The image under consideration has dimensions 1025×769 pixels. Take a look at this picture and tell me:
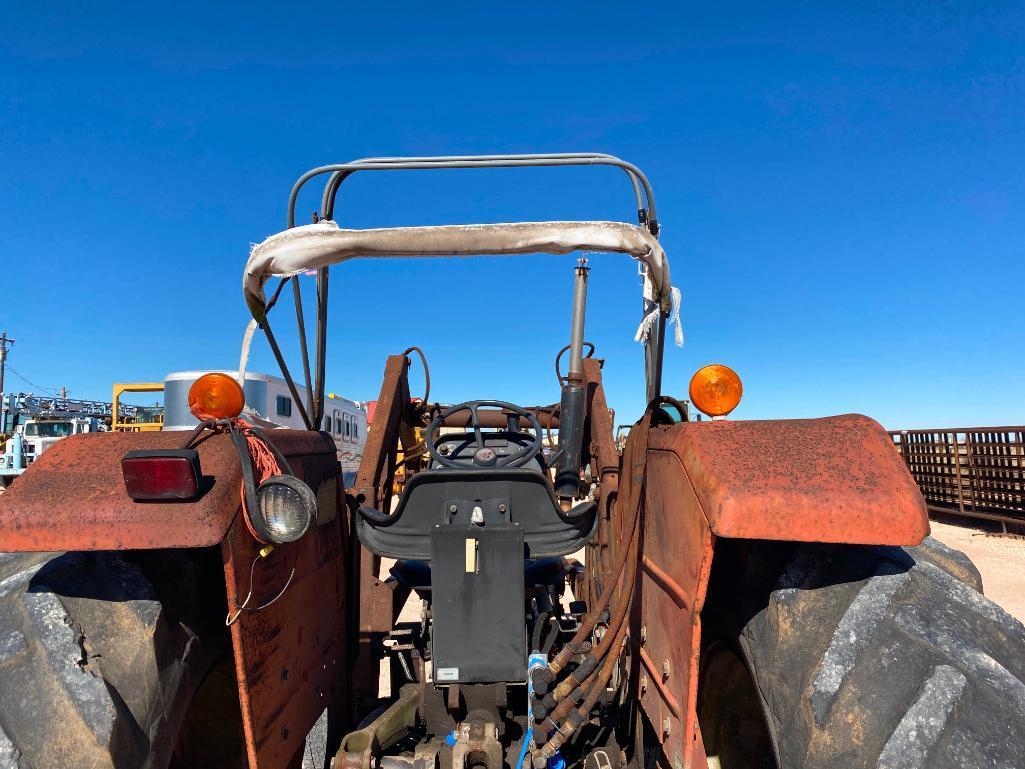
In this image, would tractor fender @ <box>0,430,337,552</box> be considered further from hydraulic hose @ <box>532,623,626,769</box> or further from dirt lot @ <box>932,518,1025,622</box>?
dirt lot @ <box>932,518,1025,622</box>

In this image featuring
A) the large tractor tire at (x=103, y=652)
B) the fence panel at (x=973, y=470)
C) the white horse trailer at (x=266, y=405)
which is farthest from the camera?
the white horse trailer at (x=266, y=405)

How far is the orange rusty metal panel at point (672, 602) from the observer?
5.25 feet

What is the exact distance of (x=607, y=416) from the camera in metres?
3.06

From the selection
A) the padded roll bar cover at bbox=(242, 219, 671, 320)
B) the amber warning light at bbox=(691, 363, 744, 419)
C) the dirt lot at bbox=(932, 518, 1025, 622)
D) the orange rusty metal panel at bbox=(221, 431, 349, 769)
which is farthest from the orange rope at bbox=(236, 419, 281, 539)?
the dirt lot at bbox=(932, 518, 1025, 622)

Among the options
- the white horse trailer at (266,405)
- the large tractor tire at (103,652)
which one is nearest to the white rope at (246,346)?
the large tractor tire at (103,652)

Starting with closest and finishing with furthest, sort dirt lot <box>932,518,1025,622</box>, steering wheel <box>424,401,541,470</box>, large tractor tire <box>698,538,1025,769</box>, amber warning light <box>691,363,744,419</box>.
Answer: large tractor tire <box>698,538,1025,769</box>
amber warning light <box>691,363,744,419</box>
steering wheel <box>424,401,541,470</box>
dirt lot <box>932,518,1025,622</box>

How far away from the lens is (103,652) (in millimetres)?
1475

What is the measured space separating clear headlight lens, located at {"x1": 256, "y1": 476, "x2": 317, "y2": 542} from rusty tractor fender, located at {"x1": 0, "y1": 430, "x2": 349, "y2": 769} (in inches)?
2.8

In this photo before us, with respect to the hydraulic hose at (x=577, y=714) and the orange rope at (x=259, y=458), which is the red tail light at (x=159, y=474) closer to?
the orange rope at (x=259, y=458)

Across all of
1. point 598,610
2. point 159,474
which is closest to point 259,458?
point 159,474

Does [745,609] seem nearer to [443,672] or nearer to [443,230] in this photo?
[443,672]

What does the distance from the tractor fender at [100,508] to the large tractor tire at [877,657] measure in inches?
51.4

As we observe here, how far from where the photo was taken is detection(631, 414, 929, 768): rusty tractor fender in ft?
4.68

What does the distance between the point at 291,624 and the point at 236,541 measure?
1.68ft
